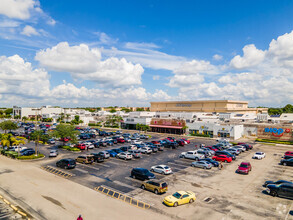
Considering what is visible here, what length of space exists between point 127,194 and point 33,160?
90.1 ft

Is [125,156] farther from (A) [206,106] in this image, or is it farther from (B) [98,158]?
(A) [206,106]

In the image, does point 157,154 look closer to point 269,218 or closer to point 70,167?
point 70,167

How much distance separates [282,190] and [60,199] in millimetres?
25836

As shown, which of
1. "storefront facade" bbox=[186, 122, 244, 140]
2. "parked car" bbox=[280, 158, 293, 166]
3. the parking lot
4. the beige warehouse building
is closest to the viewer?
the parking lot

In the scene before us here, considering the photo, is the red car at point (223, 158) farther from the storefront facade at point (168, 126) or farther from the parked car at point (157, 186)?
the storefront facade at point (168, 126)

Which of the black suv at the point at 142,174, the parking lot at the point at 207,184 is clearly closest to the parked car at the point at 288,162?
the parking lot at the point at 207,184

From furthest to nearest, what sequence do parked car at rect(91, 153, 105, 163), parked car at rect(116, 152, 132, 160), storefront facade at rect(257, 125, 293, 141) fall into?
storefront facade at rect(257, 125, 293, 141) → parked car at rect(116, 152, 132, 160) → parked car at rect(91, 153, 105, 163)

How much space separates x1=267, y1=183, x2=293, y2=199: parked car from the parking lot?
58 centimetres

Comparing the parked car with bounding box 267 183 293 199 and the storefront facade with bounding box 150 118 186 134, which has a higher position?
the storefront facade with bounding box 150 118 186 134

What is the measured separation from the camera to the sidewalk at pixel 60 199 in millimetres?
19797

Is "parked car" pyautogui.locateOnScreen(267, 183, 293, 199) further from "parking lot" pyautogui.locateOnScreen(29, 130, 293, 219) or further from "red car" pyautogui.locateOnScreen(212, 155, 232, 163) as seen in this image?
"red car" pyautogui.locateOnScreen(212, 155, 232, 163)

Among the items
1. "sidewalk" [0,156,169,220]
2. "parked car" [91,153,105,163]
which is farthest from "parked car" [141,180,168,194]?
"parked car" [91,153,105,163]

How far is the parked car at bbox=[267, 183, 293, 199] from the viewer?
23281 mm

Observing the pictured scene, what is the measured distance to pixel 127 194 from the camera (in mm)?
24703
